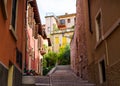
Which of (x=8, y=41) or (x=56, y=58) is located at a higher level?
(x=56, y=58)

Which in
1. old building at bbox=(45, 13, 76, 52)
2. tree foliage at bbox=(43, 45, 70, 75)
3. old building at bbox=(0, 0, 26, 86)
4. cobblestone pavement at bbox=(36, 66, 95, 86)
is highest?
old building at bbox=(45, 13, 76, 52)

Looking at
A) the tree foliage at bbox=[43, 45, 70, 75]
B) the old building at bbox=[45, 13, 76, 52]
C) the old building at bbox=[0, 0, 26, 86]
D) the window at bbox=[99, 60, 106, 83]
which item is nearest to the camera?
the old building at bbox=[0, 0, 26, 86]

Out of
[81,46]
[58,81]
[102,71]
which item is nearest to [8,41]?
[102,71]

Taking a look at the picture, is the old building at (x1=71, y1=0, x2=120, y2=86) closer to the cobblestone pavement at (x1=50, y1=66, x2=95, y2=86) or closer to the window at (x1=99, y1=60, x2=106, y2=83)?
the window at (x1=99, y1=60, x2=106, y2=83)

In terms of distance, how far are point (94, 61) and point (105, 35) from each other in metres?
3.32

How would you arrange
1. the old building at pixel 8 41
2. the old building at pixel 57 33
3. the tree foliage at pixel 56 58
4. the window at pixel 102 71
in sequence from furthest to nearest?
the old building at pixel 57 33 < the tree foliage at pixel 56 58 < the window at pixel 102 71 < the old building at pixel 8 41

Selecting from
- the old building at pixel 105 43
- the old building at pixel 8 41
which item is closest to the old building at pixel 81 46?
the old building at pixel 105 43

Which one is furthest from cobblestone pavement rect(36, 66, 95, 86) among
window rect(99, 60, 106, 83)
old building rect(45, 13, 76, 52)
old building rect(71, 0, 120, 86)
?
old building rect(45, 13, 76, 52)

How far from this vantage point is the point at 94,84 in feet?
45.3

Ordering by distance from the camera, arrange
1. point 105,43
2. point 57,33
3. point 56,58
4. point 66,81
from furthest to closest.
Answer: point 57,33
point 56,58
point 66,81
point 105,43

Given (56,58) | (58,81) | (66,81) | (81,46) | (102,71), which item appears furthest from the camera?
(56,58)

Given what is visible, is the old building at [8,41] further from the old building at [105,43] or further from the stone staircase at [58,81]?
the old building at [105,43]

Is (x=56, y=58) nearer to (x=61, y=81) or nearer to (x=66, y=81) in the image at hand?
(x=66, y=81)

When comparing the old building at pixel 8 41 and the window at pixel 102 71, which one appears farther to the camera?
the window at pixel 102 71
